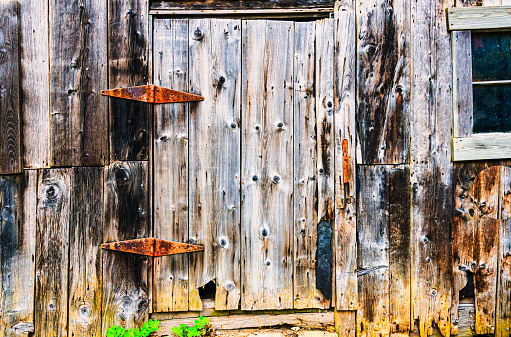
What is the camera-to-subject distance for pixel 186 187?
80.3 inches

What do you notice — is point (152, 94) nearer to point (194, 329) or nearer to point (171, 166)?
point (171, 166)

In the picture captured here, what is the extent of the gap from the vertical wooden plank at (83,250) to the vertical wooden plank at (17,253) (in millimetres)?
245

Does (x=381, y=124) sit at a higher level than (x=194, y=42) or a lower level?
lower

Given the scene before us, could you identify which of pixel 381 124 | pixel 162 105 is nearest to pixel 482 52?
pixel 381 124

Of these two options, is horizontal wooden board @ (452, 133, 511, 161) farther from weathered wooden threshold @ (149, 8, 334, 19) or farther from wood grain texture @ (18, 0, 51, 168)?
wood grain texture @ (18, 0, 51, 168)

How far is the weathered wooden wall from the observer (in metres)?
1.99

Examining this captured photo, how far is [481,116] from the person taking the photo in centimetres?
209

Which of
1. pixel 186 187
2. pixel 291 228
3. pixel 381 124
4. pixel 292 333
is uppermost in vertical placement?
pixel 381 124

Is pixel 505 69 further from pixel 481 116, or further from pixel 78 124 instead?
pixel 78 124

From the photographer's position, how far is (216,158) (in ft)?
6.70

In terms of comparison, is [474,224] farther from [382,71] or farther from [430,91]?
[382,71]

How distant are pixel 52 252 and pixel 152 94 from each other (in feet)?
3.93

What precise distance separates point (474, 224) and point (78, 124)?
268cm

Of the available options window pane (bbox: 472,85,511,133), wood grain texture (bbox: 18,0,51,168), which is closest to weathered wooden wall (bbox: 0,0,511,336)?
wood grain texture (bbox: 18,0,51,168)
